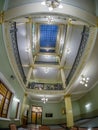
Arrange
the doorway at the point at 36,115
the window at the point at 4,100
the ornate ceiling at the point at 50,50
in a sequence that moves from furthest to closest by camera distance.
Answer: the doorway at the point at 36,115
the ornate ceiling at the point at 50,50
the window at the point at 4,100

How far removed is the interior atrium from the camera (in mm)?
5789

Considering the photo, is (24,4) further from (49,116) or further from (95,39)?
(49,116)

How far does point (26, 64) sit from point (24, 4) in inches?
397

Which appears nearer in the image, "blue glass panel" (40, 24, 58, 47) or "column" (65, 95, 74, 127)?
"column" (65, 95, 74, 127)

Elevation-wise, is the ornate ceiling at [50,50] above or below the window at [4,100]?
above

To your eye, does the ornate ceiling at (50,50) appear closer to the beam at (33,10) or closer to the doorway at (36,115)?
the beam at (33,10)

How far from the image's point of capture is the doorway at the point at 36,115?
59.8 feet

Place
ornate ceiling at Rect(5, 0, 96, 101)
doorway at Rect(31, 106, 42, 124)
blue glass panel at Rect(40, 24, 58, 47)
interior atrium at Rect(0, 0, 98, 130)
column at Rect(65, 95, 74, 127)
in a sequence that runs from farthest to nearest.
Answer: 1. doorway at Rect(31, 106, 42, 124)
2. blue glass panel at Rect(40, 24, 58, 47)
3. column at Rect(65, 95, 74, 127)
4. ornate ceiling at Rect(5, 0, 96, 101)
5. interior atrium at Rect(0, 0, 98, 130)

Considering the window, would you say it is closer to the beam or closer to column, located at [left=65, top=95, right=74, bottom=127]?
the beam

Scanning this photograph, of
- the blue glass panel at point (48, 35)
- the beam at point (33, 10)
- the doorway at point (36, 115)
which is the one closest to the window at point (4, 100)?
the beam at point (33, 10)

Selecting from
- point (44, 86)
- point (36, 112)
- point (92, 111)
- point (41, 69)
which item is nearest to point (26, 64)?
point (41, 69)

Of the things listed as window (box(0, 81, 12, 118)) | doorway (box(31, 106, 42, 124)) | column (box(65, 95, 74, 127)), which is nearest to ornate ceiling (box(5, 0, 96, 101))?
column (box(65, 95, 74, 127))

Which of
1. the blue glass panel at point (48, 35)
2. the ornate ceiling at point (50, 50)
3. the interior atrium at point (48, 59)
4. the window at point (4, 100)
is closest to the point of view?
the interior atrium at point (48, 59)

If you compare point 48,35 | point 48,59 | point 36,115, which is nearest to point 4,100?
point 48,35
